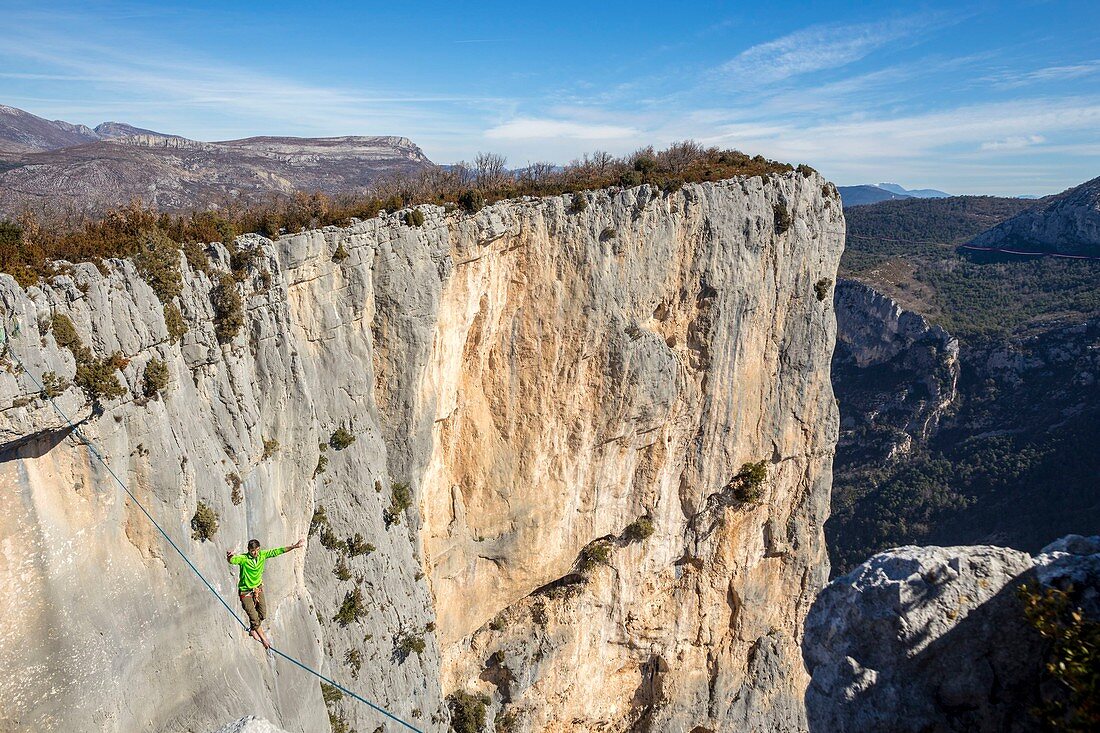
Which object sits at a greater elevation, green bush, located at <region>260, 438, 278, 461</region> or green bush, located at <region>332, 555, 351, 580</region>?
green bush, located at <region>260, 438, 278, 461</region>

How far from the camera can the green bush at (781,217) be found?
2634 centimetres

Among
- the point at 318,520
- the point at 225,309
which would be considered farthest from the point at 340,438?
the point at 225,309

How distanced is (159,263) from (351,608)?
10033mm

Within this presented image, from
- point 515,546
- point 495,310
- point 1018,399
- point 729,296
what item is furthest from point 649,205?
point 1018,399

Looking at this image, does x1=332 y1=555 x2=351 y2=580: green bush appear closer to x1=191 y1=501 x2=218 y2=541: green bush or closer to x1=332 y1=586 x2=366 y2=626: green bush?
x1=332 y1=586 x2=366 y2=626: green bush

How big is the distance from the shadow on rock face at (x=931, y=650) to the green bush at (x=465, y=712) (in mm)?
17541

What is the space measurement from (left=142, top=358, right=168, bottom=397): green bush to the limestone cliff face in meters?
0.24

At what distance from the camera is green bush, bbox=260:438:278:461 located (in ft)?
46.2

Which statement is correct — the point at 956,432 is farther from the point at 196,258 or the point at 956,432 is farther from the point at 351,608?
the point at 196,258

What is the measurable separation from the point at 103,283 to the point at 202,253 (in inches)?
→ 98.4

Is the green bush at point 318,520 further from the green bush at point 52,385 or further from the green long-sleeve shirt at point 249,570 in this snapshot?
the green bush at point 52,385

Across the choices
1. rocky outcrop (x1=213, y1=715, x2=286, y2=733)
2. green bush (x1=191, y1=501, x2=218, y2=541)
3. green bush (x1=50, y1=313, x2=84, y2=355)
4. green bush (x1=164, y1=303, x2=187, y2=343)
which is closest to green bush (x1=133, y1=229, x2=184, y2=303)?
green bush (x1=164, y1=303, x2=187, y2=343)

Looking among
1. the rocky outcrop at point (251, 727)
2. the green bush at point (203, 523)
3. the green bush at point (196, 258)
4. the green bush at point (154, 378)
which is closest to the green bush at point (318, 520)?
the green bush at point (203, 523)

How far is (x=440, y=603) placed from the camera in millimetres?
20984
